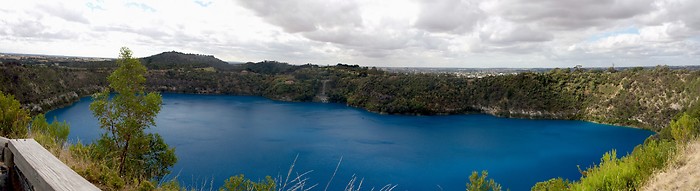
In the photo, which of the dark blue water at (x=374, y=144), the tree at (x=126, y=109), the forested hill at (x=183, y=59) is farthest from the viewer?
the forested hill at (x=183, y=59)

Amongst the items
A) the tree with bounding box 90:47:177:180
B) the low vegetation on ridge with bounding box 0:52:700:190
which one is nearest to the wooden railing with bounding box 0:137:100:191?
the tree with bounding box 90:47:177:180

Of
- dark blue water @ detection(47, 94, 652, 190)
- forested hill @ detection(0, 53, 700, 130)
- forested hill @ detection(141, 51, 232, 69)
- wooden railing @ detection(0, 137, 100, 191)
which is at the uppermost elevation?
wooden railing @ detection(0, 137, 100, 191)

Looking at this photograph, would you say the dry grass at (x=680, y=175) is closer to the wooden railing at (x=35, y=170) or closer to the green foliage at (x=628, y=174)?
the green foliage at (x=628, y=174)

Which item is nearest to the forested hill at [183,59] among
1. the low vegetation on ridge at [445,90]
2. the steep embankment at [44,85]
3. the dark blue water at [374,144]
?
the low vegetation on ridge at [445,90]

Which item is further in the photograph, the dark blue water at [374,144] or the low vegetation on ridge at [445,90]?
the low vegetation on ridge at [445,90]

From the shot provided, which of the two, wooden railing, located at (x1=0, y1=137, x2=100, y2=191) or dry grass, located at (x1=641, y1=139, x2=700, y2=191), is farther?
dry grass, located at (x1=641, y1=139, x2=700, y2=191)

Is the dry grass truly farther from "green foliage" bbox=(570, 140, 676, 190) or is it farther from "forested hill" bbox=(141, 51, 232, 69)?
"forested hill" bbox=(141, 51, 232, 69)

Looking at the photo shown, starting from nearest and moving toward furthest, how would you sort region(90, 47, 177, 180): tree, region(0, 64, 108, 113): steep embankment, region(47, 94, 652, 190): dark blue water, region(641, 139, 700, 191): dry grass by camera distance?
region(641, 139, 700, 191): dry grass → region(90, 47, 177, 180): tree → region(47, 94, 652, 190): dark blue water → region(0, 64, 108, 113): steep embankment
